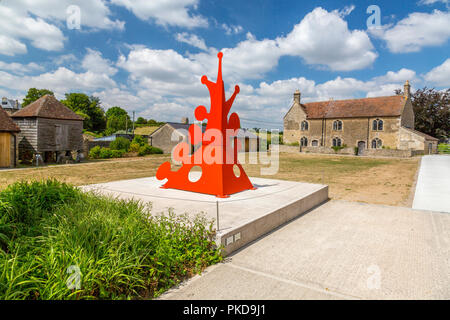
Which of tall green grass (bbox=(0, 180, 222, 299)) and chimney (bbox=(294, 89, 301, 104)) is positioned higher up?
chimney (bbox=(294, 89, 301, 104))

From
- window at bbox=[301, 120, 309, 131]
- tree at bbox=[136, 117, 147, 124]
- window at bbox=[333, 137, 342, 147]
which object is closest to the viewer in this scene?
window at bbox=[333, 137, 342, 147]

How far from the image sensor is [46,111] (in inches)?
820

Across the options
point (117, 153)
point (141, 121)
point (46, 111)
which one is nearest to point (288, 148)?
point (117, 153)

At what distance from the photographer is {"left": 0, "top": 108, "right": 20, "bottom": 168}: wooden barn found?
1802cm

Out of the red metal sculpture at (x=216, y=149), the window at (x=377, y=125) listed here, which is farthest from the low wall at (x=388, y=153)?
the red metal sculpture at (x=216, y=149)

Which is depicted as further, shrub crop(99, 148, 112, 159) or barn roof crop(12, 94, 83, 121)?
shrub crop(99, 148, 112, 159)

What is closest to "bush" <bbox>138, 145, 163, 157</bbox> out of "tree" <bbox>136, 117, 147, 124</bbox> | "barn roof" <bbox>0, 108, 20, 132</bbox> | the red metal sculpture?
"barn roof" <bbox>0, 108, 20, 132</bbox>

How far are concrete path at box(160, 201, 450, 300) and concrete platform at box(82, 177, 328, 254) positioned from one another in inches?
10.0

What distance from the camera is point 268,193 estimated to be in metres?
8.00

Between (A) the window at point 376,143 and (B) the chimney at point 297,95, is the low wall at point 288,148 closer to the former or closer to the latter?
(B) the chimney at point 297,95

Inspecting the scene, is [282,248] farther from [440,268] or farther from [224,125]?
[224,125]

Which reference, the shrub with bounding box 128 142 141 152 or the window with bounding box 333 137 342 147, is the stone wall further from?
the shrub with bounding box 128 142 141 152
